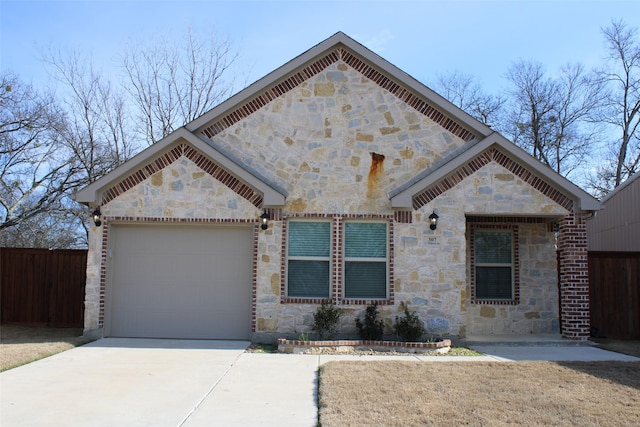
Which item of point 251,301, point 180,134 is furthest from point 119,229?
point 251,301

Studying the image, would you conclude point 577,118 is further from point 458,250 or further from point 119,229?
point 119,229

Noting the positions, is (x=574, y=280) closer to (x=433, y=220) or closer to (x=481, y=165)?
(x=481, y=165)

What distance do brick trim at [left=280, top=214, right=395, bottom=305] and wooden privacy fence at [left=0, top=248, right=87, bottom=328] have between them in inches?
232

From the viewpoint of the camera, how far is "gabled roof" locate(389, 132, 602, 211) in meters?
12.1

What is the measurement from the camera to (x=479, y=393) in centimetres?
752

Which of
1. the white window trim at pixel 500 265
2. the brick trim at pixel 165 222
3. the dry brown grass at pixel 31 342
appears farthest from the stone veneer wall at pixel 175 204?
the white window trim at pixel 500 265

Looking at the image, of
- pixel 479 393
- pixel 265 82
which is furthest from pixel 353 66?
pixel 479 393

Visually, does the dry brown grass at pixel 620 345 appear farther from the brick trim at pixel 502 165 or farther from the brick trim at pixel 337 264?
the brick trim at pixel 337 264

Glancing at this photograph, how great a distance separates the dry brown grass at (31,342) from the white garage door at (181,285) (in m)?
1.12

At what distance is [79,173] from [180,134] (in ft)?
35.9

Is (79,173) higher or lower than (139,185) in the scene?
higher

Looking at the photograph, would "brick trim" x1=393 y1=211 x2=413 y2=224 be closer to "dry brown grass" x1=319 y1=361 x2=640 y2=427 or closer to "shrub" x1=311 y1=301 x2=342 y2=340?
"shrub" x1=311 y1=301 x2=342 y2=340

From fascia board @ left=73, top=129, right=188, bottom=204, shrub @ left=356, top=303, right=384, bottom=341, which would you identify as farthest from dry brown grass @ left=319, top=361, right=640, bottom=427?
fascia board @ left=73, top=129, right=188, bottom=204

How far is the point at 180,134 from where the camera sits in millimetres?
12188
